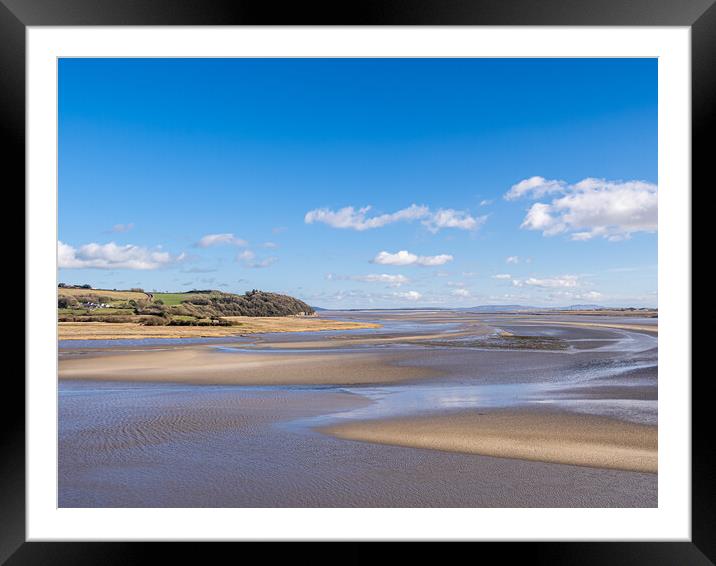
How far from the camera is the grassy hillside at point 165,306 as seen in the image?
19.6 meters

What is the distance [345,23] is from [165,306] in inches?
839

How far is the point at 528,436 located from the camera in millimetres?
4223

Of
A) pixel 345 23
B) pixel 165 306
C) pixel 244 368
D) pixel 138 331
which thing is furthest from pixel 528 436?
pixel 165 306

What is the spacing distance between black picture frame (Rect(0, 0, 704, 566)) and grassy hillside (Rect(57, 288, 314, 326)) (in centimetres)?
1646

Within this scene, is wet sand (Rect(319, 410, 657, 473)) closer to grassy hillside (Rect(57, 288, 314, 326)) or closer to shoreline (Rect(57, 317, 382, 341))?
shoreline (Rect(57, 317, 382, 341))

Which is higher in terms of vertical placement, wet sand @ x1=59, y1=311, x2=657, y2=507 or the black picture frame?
the black picture frame

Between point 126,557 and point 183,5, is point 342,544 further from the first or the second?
point 183,5

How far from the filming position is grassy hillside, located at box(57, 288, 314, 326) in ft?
64.3

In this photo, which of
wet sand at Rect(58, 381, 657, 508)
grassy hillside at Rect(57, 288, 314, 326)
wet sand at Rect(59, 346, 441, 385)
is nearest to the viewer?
wet sand at Rect(58, 381, 657, 508)

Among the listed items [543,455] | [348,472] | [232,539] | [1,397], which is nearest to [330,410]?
[348,472]

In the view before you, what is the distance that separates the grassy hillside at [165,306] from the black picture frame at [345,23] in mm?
16460

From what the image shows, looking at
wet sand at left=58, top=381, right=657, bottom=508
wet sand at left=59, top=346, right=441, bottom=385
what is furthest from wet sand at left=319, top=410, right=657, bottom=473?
wet sand at left=59, top=346, right=441, bottom=385

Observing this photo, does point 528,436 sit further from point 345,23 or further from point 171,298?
point 171,298

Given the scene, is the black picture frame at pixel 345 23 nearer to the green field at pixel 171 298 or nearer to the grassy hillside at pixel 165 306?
the grassy hillside at pixel 165 306
